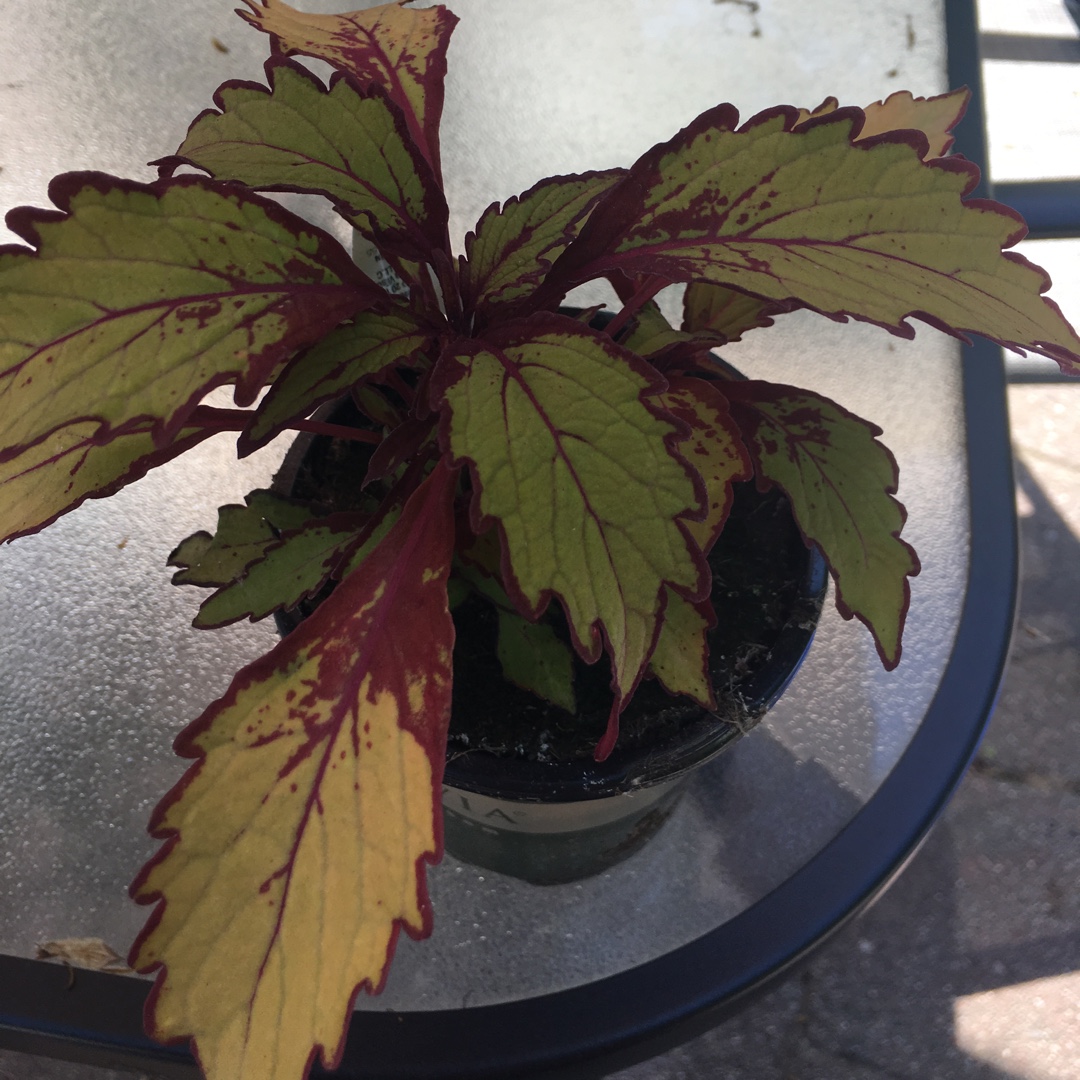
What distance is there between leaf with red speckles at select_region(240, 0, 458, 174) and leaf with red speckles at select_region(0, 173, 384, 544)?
5.5 inches

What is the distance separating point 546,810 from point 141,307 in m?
0.32

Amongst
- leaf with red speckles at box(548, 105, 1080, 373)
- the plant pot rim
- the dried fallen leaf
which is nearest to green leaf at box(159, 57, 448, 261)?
leaf with red speckles at box(548, 105, 1080, 373)

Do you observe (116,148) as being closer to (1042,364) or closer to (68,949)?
(68,949)

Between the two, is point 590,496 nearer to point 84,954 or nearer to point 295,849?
point 295,849

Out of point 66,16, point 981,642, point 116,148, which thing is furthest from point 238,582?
point 66,16

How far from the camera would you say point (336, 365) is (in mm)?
368

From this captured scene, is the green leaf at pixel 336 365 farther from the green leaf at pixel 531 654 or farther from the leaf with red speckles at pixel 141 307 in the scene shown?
the green leaf at pixel 531 654

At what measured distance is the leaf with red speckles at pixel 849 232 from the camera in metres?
0.36

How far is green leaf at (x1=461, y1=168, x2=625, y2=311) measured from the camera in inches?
15.6

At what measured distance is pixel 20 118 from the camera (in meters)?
0.95

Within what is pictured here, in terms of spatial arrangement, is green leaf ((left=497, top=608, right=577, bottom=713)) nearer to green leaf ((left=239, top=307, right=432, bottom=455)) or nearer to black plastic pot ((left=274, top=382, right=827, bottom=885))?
black plastic pot ((left=274, top=382, right=827, bottom=885))

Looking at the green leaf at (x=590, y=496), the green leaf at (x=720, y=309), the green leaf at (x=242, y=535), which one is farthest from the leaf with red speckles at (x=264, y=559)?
the green leaf at (x=720, y=309)

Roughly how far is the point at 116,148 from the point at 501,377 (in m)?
0.78

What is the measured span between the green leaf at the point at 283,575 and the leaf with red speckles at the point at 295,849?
7 centimetres
